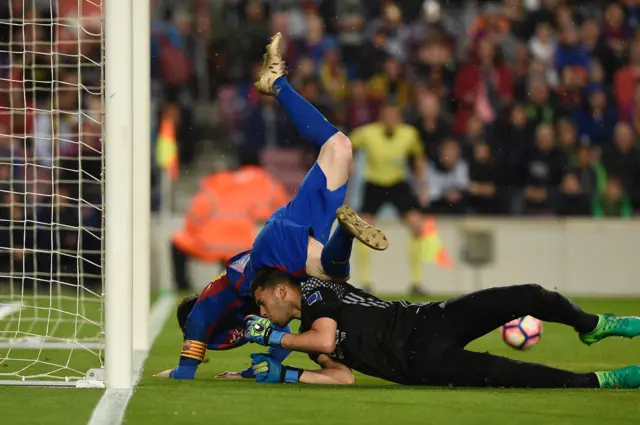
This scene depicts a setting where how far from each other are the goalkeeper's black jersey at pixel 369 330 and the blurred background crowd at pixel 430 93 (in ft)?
27.9

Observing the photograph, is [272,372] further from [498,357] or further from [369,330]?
[498,357]

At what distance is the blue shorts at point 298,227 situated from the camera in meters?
7.10

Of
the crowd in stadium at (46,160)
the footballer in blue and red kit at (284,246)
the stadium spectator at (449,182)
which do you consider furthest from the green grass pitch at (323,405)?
the stadium spectator at (449,182)

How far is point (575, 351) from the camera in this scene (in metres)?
9.20

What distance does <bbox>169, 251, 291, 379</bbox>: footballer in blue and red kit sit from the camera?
7.25 metres

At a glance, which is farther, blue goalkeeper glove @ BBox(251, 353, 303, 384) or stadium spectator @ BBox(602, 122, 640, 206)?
stadium spectator @ BBox(602, 122, 640, 206)

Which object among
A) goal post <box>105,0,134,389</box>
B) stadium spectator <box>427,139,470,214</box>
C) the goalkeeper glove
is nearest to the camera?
goal post <box>105,0,134,389</box>

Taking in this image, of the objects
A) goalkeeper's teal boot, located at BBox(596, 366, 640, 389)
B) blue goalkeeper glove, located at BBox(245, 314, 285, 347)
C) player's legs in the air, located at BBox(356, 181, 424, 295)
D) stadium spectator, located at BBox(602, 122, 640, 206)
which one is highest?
stadium spectator, located at BBox(602, 122, 640, 206)

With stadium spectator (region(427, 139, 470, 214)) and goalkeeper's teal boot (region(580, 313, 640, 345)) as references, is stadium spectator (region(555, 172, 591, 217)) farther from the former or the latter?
goalkeeper's teal boot (region(580, 313, 640, 345))

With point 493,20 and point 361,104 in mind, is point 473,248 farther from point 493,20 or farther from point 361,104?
point 493,20

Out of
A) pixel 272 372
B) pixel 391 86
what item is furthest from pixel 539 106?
pixel 272 372

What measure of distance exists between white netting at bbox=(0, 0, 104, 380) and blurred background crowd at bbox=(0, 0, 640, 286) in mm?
838

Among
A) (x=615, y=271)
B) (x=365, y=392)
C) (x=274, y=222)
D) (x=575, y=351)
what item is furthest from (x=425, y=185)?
(x=365, y=392)

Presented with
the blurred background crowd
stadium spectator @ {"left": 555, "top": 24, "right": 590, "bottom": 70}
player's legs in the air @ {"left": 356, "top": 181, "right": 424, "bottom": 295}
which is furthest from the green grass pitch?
stadium spectator @ {"left": 555, "top": 24, "right": 590, "bottom": 70}
